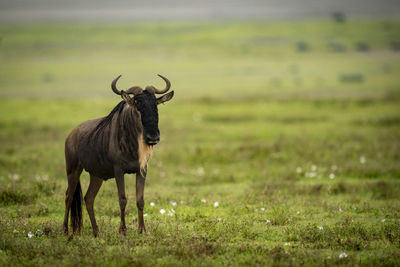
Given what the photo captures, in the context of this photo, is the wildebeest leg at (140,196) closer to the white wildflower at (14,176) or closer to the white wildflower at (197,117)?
the white wildflower at (14,176)

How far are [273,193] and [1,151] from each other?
37.2ft

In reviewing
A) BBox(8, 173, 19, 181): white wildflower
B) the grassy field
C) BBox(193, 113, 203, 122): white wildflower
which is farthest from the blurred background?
BBox(8, 173, 19, 181): white wildflower

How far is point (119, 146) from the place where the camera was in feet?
30.1

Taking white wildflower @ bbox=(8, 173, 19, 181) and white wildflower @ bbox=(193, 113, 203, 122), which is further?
white wildflower @ bbox=(193, 113, 203, 122)

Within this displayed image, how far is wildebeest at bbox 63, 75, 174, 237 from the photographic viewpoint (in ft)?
28.8

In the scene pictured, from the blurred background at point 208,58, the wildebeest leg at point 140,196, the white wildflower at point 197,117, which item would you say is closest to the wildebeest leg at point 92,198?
the wildebeest leg at point 140,196

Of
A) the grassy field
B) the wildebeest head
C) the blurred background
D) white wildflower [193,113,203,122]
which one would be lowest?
the grassy field

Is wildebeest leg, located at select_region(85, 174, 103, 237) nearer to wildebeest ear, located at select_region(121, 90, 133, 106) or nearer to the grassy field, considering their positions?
the grassy field

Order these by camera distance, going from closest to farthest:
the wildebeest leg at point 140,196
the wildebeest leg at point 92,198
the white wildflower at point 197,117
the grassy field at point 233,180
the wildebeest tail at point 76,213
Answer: the grassy field at point 233,180 → the wildebeest leg at point 140,196 → the wildebeest leg at point 92,198 → the wildebeest tail at point 76,213 → the white wildflower at point 197,117

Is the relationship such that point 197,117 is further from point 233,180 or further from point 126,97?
point 126,97

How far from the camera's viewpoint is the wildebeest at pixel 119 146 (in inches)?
346

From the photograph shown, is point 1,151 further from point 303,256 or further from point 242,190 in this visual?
point 303,256

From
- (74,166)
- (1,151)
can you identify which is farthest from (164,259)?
(1,151)

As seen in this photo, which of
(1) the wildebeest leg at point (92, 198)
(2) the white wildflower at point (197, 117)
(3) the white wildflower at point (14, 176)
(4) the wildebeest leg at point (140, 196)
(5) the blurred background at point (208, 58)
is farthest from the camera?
(5) the blurred background at point (208, 58)
